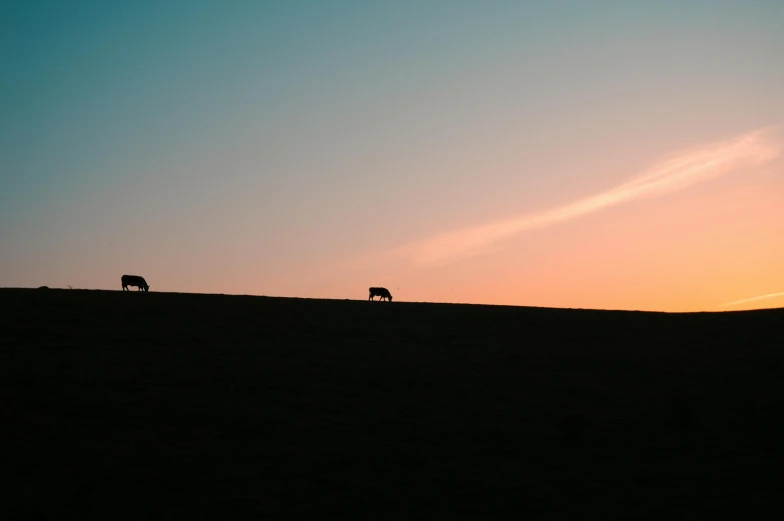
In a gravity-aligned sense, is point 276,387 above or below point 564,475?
above

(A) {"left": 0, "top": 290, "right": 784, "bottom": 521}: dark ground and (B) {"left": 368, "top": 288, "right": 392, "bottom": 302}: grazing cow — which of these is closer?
(A) {"left": 0, "top": 290, "right": 784, "bottom": 521}: dark ground

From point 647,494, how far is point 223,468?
30.8 ft

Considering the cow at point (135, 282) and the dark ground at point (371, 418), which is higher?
the cow at point (135, 282)

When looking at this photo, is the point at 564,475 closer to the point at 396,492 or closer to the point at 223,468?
the point at 396,492

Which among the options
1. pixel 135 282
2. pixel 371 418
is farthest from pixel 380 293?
pixel 371 418

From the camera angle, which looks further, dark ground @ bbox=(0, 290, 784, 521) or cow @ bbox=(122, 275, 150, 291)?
cow @ bbox=(122, 275, 150, 291)

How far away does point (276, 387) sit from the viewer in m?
23.5

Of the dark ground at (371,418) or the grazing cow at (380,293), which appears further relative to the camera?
the grazing cow at (380,293)

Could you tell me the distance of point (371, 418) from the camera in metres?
21.6

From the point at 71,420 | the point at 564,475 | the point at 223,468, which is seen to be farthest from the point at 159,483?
the point at 564,475

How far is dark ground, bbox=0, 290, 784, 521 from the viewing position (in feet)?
54.8

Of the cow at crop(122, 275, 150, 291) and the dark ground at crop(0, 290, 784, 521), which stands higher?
the cow at crop(122, 275, 150, 291)

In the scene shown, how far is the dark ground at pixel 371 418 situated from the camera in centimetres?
1670

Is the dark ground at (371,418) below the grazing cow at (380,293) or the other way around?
below
